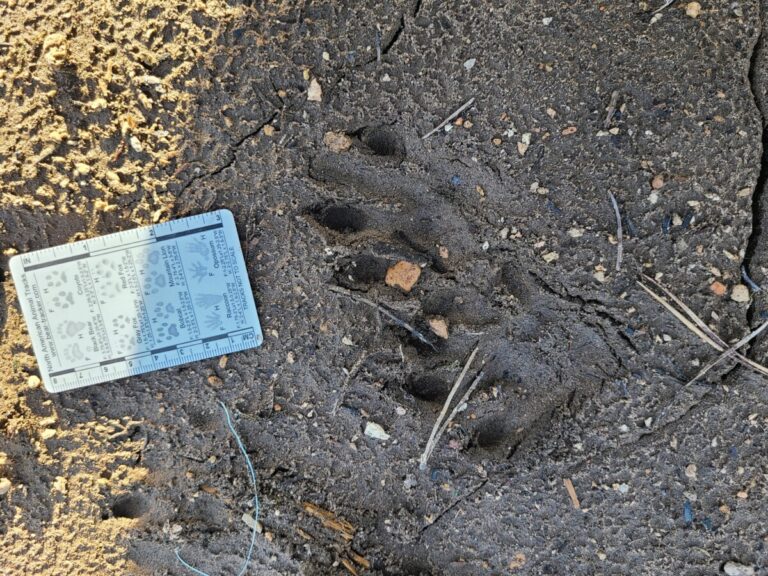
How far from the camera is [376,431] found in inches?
63.4

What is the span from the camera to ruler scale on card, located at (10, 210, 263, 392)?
61.5 inches

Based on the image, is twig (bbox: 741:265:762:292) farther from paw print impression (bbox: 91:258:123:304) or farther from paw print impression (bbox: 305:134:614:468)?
paw print impression (bbox: 91:258:123:304)

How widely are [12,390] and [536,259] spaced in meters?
1.74

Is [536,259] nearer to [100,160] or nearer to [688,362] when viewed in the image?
[688,362]

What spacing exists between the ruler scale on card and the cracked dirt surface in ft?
0.19

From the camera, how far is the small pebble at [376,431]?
1.61 metres

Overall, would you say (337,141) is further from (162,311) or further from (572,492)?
(572,492)

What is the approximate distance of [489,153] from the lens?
5.14 ft

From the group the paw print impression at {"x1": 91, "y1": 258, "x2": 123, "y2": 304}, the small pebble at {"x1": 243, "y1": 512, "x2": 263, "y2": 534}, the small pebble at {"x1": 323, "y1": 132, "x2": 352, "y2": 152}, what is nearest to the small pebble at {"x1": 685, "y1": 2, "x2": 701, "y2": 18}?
the small pebble at {"x1": 323, "y1": 132, "x2": 352, "y2": 152}

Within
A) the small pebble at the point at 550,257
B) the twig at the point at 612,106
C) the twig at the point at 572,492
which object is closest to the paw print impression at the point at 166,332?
the small pebble at the point at 550,257

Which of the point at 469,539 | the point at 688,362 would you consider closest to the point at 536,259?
the point at 688,362

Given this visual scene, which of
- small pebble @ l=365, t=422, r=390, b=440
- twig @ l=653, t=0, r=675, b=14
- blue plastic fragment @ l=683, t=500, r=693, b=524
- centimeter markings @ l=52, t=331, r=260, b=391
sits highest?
twig @ l=653, t=0, r=675, b=14

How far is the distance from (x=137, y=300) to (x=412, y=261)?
896mm

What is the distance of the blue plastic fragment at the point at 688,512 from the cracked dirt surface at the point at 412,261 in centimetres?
2
